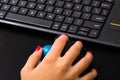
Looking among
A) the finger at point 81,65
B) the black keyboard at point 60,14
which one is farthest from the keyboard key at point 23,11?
the finger at point 81,65

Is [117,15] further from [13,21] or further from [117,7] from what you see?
[13,21]

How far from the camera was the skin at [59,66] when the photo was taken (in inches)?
24.0

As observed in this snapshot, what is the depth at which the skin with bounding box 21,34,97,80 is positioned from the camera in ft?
2.00

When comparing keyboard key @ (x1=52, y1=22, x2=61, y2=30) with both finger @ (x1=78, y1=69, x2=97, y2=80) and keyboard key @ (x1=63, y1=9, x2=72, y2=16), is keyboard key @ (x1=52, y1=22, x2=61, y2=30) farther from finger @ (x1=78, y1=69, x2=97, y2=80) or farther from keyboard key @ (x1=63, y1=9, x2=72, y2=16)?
finger @ (x1=78, y1=69, x2=97, y2=80)

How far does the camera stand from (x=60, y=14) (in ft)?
2.36

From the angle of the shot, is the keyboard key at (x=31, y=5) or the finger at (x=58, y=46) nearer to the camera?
the finger at (x=58, y=46)

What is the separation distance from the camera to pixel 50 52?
0.63m

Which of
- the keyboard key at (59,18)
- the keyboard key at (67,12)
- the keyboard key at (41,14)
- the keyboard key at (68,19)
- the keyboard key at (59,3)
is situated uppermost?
the keyboard key at (59,3)

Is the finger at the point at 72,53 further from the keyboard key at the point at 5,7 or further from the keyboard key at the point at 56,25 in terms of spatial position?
the keyboard key at the point at 5,7

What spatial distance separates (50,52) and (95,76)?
4.4 inches

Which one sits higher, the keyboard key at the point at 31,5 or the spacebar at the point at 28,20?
the keyboard key at the point at 31,5

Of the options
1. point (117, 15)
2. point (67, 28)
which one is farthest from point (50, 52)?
point (117, 15)

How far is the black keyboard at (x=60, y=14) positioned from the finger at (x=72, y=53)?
0.19 feet

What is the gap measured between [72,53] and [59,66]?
40 mm
